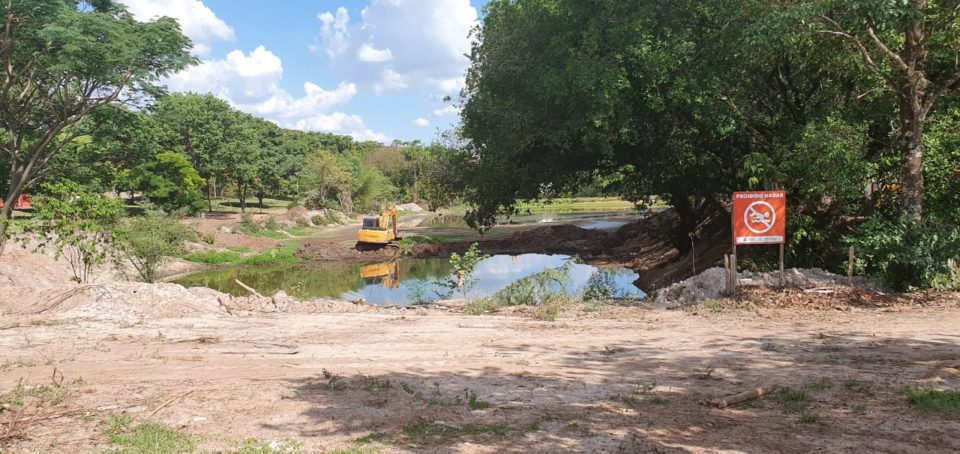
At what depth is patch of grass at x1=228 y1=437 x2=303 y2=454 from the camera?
230 inches

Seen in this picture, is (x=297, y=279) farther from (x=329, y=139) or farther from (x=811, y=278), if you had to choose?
(x=329, y=139)

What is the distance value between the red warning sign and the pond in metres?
9.86

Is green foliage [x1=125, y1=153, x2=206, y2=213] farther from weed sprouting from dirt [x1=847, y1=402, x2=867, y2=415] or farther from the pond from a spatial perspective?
weed sprouting from dirt [x1=847, y1=402, x2=867, y2=415]

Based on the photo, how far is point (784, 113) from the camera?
18672 mm

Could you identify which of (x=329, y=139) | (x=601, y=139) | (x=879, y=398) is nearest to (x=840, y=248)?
(x=601, y=139)

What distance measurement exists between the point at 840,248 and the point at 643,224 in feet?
87.4

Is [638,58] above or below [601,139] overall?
above

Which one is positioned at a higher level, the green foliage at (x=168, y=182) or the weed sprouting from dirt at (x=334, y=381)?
the green foliage at (x=168, y=182)

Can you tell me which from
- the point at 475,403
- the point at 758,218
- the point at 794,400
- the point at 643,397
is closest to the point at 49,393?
the point at 475,403

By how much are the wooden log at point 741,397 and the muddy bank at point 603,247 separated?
17635mm

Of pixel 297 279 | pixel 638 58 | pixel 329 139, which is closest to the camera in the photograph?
pixel 638 58

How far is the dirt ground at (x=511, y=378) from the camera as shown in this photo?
6.11 m

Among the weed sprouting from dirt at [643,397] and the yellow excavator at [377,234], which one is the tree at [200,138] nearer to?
the yellow excavator at [377,234]

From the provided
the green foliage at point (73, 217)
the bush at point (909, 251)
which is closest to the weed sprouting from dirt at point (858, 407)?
the bush at point (909, 251)
